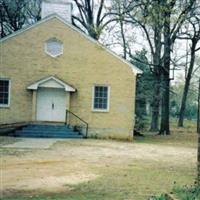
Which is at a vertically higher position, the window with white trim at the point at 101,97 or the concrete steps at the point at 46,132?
the window with white trim at the point at 101,97

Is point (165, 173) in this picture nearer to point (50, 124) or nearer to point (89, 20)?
point (50, 124)

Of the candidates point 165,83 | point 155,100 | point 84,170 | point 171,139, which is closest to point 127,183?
point 84,170

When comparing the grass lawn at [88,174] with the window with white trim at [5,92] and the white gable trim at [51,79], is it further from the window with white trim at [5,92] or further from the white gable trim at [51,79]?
the window with white trim at [5,92]

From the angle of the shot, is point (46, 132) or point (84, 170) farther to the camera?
point (46, 132)

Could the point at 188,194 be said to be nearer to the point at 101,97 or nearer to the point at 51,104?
the point at 101,97

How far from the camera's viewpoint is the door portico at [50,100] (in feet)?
93.0

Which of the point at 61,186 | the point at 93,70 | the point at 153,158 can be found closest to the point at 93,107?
the point at 93,70

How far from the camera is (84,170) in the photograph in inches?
539

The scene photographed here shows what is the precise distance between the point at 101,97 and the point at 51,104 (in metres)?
3.04

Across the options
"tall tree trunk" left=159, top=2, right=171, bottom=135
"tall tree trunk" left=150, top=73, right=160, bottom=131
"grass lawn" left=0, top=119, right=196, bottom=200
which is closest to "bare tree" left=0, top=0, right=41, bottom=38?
"tall tree trunk" left=159, top=2, right=171, bottom=135

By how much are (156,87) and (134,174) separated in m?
28.3

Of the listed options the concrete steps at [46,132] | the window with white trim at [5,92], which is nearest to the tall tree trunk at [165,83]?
Result: the concrete steps at [46,132]

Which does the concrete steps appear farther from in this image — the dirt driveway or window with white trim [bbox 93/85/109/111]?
the dirt driveway

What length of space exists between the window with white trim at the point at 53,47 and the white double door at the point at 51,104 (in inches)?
87.4
